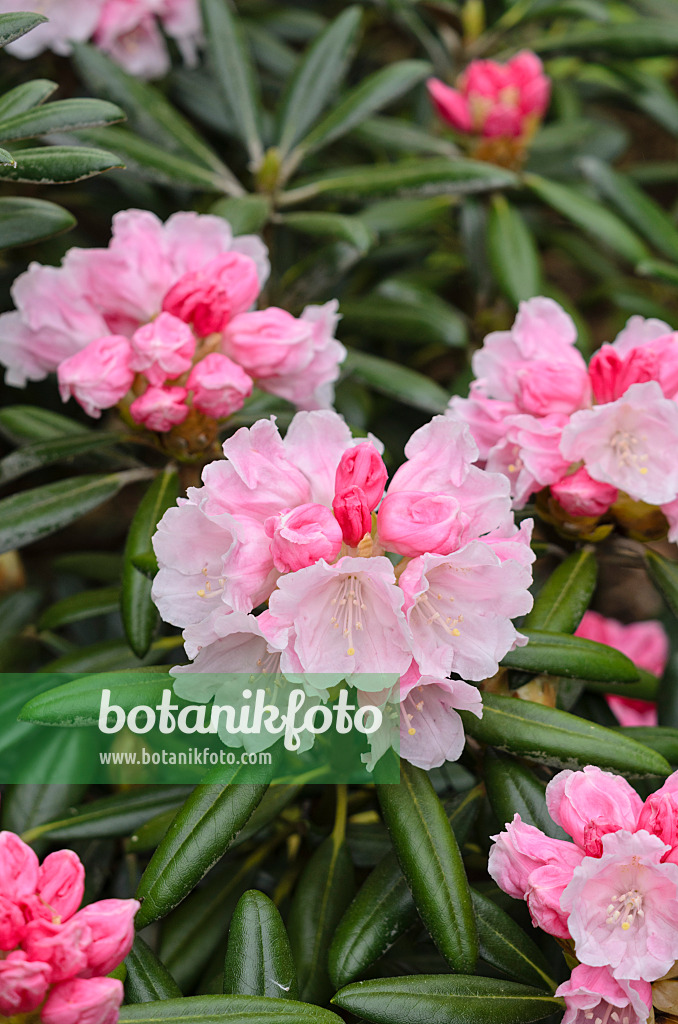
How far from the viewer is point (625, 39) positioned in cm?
200

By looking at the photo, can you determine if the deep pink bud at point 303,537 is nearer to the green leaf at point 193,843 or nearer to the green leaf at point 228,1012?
the green leaf at point 193,843

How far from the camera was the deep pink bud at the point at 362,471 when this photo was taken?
950mm

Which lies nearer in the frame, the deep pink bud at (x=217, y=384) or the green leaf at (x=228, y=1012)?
the green leaf at (x=228, y=1012)

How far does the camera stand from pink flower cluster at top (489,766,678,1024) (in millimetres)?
883

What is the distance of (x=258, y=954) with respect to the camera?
3.26ft

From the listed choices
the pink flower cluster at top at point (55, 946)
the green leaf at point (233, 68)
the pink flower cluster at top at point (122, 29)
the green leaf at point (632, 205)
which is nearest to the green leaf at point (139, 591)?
the pink flower cluster at top at point (55, 946)

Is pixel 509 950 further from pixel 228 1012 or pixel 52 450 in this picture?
pixel 52 450

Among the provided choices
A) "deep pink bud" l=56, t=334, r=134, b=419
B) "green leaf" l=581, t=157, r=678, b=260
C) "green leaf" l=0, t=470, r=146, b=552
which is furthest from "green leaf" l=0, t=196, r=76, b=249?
"green leaf" l=581, t=157, r=678, b=260

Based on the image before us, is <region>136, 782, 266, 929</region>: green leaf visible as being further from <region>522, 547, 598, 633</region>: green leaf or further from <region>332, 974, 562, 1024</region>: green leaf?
<region>522, 547, 598, 633</region>: green leaf

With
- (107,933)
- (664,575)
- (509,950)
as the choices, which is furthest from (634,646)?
(107,933)

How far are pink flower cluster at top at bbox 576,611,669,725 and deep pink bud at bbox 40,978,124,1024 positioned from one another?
3.56 feet

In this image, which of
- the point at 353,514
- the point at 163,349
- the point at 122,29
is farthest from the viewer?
the point at 122,29

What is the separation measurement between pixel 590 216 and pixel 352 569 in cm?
131

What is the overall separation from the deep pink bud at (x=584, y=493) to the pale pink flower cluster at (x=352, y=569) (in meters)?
0.19
